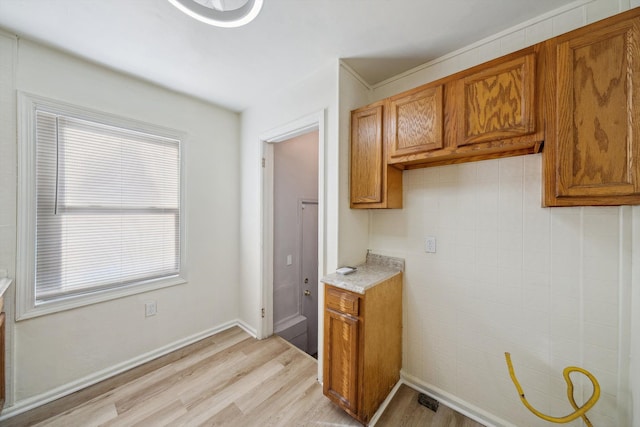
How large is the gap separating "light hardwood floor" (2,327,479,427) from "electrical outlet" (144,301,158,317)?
0.43 m

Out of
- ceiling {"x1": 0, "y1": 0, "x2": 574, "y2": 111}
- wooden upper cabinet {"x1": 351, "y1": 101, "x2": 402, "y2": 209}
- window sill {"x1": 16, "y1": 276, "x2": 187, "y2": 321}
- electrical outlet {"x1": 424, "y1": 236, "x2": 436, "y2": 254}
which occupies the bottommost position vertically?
window sill {"x1": 16, "y1": 276, "x2": 187, "y2": 321}

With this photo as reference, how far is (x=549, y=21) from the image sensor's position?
1335 millimetres

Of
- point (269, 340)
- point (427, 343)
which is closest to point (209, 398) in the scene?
point (269, 340)

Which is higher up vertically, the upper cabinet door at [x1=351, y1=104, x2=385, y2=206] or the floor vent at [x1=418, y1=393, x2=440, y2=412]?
the upper cabinet door at [x1=351, y1=104, x2=385, y2=206]

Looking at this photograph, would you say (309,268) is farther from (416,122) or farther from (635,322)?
(635,322)

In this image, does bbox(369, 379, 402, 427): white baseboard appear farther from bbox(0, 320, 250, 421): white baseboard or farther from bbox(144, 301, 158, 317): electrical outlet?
bbox(144, 301, 158, 317): electrical outlet

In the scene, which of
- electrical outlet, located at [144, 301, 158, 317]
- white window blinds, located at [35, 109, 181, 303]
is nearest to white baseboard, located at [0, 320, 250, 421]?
electrical outlet, located at [144, 301, 158, 317]

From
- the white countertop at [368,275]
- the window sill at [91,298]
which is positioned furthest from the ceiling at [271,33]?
the window sill at [91,298]

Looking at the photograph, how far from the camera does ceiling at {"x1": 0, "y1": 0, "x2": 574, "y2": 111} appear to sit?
1311 mm

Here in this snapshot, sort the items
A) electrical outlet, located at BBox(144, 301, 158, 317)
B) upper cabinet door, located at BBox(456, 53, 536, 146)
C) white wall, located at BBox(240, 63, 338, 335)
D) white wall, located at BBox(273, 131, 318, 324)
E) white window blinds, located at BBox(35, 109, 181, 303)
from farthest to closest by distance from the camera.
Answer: white wall, located at BBox(273, 131, 318, 324)
electrical outlet, located at BBox(144, 301, 158, 317)
white wall, located at BBox(240, 63, 338, 335)
white window blinds, located at BBox(35, 109, 181, 303)
upper cabinet door, located at BBox(456, 53, 536, 146)

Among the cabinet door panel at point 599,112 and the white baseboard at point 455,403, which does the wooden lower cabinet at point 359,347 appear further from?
the cabinet door panel at point 599,112

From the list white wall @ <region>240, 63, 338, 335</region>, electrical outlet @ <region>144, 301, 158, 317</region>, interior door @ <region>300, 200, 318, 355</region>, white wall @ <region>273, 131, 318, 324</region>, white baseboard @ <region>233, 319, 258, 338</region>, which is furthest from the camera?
interior door @ <region>300, 200, 318, 355</region>

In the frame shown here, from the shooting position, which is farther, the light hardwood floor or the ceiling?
the light hardwood floor

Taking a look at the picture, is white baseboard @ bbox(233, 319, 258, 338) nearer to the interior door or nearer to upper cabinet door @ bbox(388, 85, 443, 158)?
the interior door
